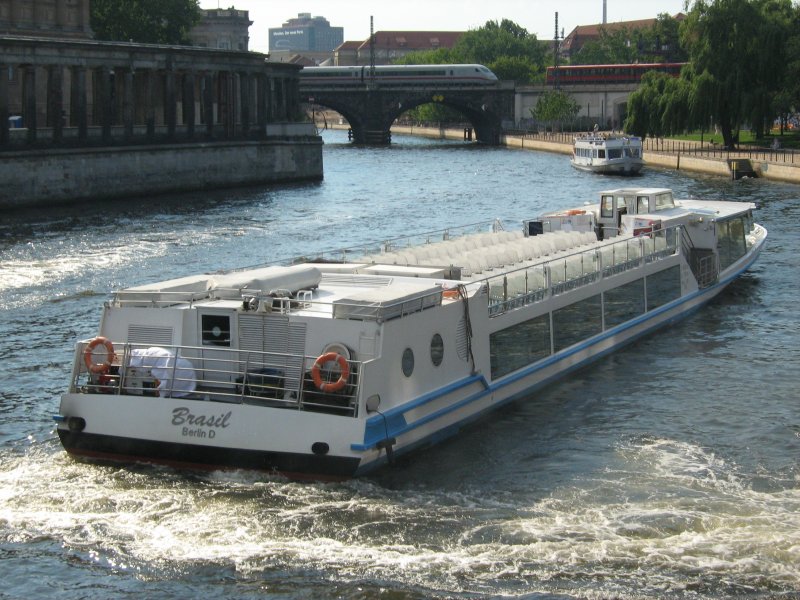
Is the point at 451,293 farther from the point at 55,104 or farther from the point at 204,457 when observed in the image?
the point at 55,104

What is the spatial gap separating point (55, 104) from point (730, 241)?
152 ft

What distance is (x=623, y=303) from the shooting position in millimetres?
30078

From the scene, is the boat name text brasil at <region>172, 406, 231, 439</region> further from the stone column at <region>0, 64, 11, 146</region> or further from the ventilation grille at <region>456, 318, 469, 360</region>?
the stone column at <region>0, 64, 11, 146</region>

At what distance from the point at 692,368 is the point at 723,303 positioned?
852 centimetres

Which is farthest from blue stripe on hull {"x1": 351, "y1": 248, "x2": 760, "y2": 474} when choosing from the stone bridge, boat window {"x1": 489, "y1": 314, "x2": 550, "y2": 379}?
the stone bridge

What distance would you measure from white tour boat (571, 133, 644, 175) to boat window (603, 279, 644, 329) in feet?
198

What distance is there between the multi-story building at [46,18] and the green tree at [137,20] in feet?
29.6

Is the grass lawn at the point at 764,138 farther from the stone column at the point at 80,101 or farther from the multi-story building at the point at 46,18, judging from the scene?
the multi-story building at the point at 46,18

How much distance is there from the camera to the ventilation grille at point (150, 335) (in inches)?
830

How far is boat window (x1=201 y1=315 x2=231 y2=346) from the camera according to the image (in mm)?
20906

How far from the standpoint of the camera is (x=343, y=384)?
1950 cm

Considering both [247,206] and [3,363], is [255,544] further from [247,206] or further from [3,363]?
[247,206]

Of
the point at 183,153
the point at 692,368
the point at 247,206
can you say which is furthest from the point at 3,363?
the point at 183,153

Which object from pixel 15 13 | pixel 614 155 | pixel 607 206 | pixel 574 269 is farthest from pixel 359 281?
pixel 15 13
